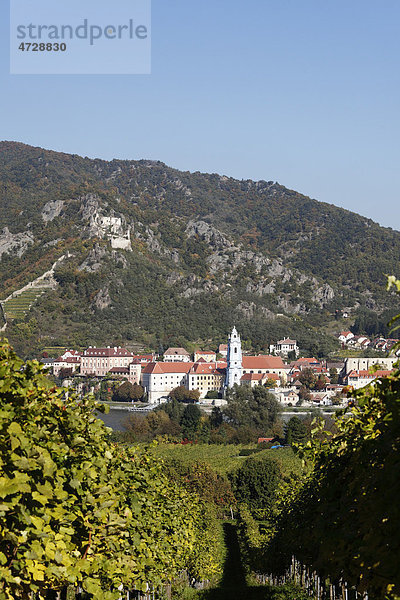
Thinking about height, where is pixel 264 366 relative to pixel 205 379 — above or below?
above

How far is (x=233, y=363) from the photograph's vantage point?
381ft

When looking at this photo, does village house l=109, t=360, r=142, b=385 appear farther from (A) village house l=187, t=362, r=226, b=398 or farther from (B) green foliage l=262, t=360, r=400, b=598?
(B) green foliage l=262, t=360, r=400, b=598

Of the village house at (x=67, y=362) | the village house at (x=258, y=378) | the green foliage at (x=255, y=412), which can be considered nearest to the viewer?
the green foliage at (x=255, y=412)

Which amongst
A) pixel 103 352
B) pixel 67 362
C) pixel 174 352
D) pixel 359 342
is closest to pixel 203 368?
pixel 174 352

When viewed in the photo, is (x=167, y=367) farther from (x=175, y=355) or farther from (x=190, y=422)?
(x=190, y=422)

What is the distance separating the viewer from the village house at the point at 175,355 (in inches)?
5285

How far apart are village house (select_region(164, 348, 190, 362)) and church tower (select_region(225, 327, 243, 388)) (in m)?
19.0

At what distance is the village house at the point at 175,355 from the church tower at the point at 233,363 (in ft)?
62.4

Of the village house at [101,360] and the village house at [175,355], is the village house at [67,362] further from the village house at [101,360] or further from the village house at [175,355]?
the village house at [175,355]

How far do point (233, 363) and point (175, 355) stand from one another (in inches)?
811

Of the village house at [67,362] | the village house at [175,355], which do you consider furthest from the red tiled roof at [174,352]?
the village house at [67,362]

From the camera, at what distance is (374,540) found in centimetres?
378

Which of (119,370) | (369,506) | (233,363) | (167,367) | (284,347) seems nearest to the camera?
(369,506)

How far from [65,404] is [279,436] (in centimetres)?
6874
